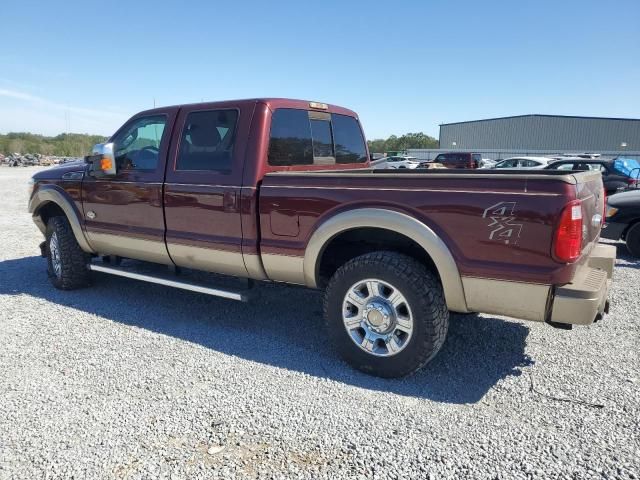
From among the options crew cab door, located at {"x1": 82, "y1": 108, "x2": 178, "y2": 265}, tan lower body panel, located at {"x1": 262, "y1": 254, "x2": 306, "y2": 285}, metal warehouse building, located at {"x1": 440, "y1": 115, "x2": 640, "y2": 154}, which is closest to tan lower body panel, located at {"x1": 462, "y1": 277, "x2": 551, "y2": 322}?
tan lower body panel, located at {"x1": 262, "y1": 254, "x2": 306, "y2": 285}

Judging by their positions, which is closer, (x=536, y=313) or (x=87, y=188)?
(x=536, y=313)

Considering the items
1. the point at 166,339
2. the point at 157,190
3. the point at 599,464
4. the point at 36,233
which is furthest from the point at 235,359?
the point at 36,233

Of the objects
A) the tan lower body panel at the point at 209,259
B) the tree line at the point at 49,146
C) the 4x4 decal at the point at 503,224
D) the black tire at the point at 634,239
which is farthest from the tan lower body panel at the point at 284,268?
the tree line at the point at 49,146

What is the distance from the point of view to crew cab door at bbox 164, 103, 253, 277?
3.88m

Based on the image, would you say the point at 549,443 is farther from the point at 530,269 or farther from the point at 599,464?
the point at 530,269

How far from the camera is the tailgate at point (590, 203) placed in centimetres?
285

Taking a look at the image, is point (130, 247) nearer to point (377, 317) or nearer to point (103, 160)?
point (103, 160)

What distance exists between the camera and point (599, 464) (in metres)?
2.36

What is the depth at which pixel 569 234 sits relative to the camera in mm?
2637

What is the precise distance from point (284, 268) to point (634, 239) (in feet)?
19.7

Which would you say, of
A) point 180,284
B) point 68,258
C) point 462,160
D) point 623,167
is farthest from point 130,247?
point 462,160

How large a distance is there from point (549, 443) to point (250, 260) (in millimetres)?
2438

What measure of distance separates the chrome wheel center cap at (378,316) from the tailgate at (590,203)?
1326 millimetres

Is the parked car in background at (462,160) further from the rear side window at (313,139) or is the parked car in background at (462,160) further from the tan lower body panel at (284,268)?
the tan lower body panel at (284,268)
